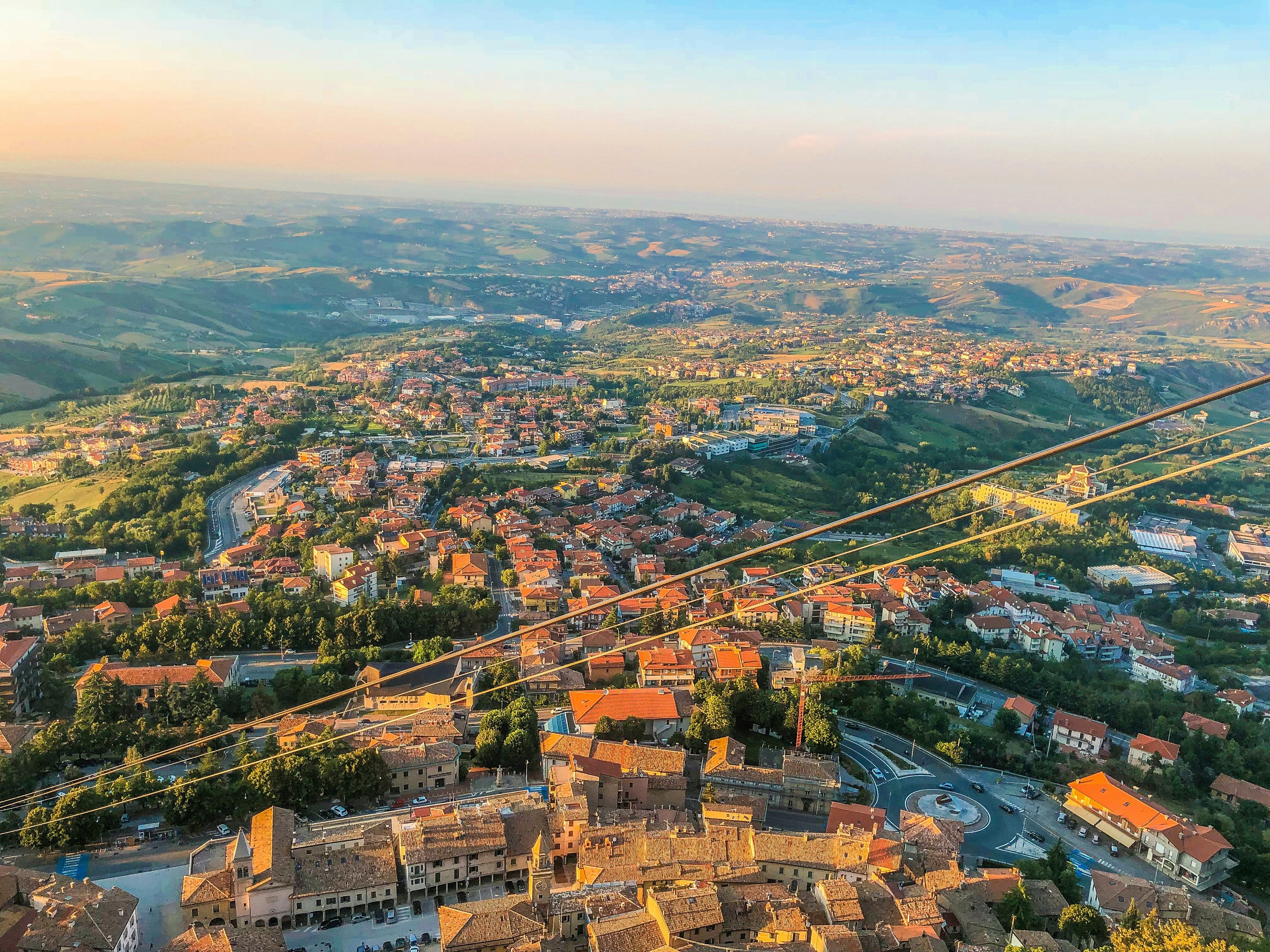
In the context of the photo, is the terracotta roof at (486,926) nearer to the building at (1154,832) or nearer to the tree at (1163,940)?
the tree at (1163,940)

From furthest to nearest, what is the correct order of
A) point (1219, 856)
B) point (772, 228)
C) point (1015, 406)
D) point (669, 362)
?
point (772, 228)
point (669, 362)
point (1015, 406)
point (1219, 856)

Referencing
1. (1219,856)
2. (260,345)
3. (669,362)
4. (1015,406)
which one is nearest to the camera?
(1219,856)

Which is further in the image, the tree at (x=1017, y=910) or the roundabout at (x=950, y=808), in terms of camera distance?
the roundabout at (x=950, y=808)

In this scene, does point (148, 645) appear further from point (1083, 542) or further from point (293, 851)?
point (1083, 542)

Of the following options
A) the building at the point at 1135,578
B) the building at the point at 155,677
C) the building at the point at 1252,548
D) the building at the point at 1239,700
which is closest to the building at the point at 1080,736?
the building at the point at 1239,700

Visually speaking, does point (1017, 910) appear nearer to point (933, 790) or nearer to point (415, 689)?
point (933, 790)

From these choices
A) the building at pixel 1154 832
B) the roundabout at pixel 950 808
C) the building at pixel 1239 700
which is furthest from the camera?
the building at pixel 1239 700

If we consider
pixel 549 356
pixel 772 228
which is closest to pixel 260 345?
pixel 549 356
